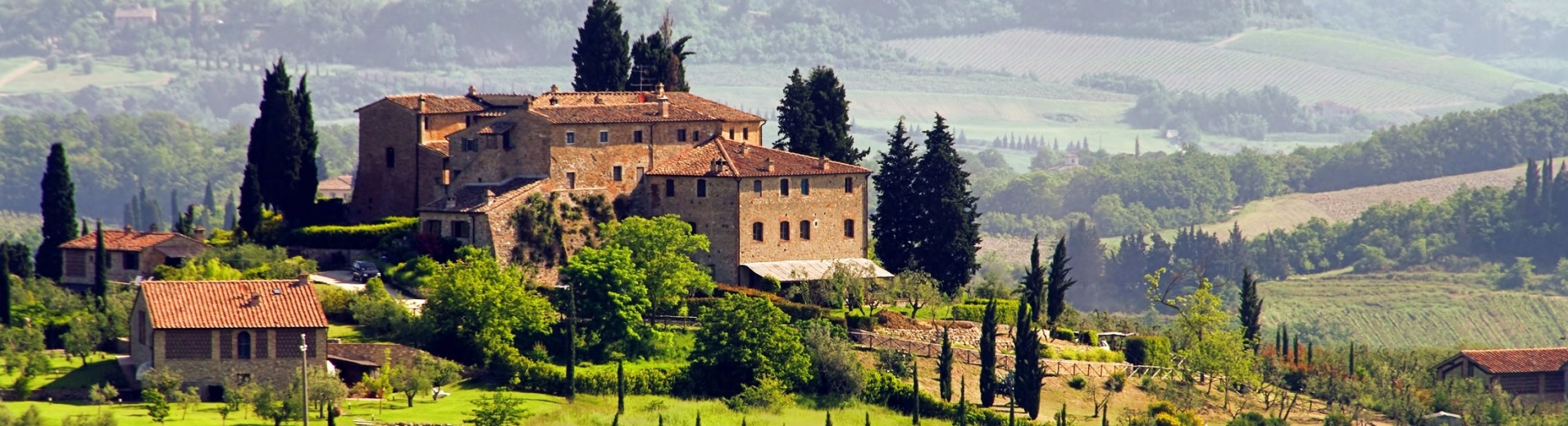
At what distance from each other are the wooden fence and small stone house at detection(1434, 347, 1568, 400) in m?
18.0

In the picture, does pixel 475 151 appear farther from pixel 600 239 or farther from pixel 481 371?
pixel 481 371

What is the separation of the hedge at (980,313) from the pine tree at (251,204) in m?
27.3

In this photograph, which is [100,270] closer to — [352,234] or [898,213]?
[352,234]

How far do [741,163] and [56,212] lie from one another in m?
26.7

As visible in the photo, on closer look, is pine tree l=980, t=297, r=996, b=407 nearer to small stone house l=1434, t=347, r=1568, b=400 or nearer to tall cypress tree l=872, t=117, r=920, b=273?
tall cypress tree l=872, t=117, r=920, b=273

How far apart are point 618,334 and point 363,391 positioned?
10660 millimetres

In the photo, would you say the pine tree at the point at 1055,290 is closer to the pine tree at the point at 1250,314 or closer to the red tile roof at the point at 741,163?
the pine tree at the point at 1250,314

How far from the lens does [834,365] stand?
83.6 metres

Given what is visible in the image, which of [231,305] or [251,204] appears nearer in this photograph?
[231,305]

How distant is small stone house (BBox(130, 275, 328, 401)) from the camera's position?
244 ft

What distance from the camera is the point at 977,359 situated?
88.4 metres

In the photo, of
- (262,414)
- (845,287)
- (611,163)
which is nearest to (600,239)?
(611,163)

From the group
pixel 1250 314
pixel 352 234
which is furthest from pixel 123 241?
pixel 1250 314

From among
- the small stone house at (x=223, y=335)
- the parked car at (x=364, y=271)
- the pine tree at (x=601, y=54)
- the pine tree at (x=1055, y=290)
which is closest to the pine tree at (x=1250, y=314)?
the pine tree at (x=1055, y=290)
